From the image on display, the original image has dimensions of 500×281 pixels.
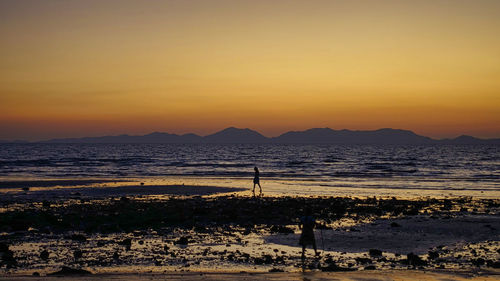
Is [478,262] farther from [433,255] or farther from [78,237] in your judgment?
[78,237]

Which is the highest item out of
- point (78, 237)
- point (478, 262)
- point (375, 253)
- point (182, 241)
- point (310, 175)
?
point (478, 262)

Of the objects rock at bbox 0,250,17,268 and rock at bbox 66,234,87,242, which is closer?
rock at bbox 0,250,17,268

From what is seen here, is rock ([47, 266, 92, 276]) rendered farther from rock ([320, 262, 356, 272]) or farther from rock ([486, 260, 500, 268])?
rock ([486, 260, 500, 268])

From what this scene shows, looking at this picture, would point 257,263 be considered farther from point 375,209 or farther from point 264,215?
point 375,209

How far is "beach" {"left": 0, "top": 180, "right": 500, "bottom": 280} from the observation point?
13.7 metres

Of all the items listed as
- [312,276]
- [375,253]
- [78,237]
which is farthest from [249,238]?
[78,237]

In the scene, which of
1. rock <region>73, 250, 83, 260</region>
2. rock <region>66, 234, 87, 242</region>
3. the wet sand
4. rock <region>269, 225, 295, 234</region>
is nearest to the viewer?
the wet sand

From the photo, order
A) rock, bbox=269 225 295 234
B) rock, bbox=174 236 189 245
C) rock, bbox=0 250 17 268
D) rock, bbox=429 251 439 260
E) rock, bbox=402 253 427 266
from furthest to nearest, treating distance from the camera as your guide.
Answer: rock, bbox=269 225 295 234 < rock, bbox=174 236 189 245 < rock, bbox=429 251 439 260 < rock, bbox=402 253 427 266 < rock, bbox=0 250 17 268

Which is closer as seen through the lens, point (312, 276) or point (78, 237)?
point (312, 276)

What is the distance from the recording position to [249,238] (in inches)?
729

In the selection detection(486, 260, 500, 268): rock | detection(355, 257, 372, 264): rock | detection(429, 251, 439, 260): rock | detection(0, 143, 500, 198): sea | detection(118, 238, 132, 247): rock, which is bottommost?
detection(0, 143, 500, 198): sea

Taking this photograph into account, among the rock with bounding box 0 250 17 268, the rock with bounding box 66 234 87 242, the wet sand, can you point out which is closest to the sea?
the rock with bounding box 66 234 87 242

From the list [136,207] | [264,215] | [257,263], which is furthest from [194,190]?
[257,263]

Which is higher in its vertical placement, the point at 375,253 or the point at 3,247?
the point at 375,253
